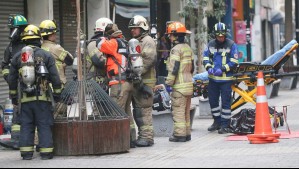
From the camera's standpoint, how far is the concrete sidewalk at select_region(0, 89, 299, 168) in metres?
10.8

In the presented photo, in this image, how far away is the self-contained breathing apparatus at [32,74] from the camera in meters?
11.5

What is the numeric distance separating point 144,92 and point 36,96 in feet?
6.77

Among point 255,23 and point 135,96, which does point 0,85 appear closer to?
point 135,96

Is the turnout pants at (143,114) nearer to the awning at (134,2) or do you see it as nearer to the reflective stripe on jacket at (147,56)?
the reflective stripe on jacket at (147,56)

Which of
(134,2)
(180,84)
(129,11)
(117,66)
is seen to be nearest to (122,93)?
(117,66)

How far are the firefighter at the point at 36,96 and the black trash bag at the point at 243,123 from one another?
412cm

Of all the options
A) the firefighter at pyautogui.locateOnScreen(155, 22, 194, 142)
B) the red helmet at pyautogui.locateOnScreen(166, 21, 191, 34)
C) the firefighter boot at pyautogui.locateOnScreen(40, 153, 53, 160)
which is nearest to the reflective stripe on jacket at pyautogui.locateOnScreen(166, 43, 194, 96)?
the firefighter at pyautogui.locateOnScreen(155, 22, 194, 142)

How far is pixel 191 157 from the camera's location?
11617mm

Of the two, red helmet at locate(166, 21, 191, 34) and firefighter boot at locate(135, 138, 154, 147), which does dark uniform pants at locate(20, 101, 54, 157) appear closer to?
firefighter boot at locate(135, 138, 154, 147)

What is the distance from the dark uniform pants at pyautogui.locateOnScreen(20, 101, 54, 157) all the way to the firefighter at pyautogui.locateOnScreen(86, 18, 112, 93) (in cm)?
143

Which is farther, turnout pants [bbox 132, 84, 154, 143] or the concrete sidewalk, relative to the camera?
turnout pants [bbox 132, 84, 154, 143]

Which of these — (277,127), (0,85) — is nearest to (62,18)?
(0,85)

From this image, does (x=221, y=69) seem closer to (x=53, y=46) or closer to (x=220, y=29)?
(x=220, y=29)

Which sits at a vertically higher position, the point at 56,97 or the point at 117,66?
the point at 117,66
